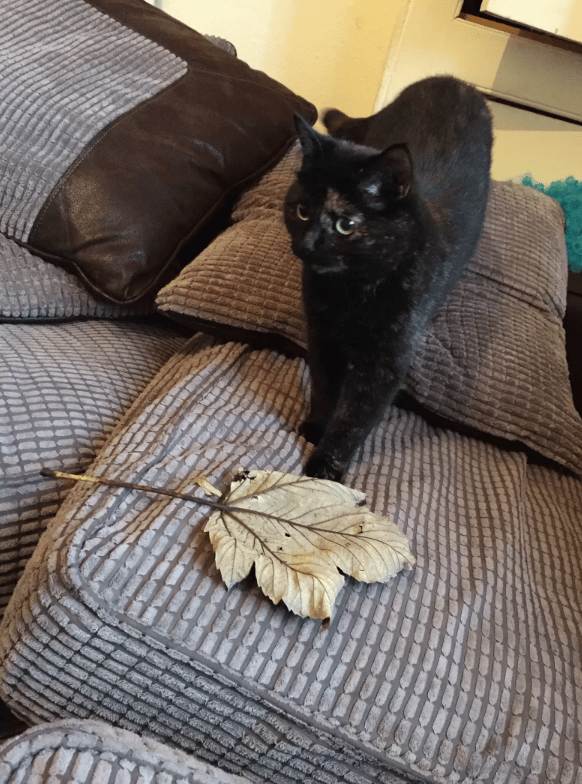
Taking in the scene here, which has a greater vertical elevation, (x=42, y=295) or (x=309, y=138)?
(x=309, y=138)

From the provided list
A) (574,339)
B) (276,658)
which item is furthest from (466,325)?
(276,658)

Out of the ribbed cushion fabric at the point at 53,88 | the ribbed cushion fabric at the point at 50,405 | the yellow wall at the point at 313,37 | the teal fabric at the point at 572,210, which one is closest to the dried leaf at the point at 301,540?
the ribbed cushion fabric at the point at 50,405

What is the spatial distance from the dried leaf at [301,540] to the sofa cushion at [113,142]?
0.54 m

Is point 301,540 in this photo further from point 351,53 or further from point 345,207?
point 351,53

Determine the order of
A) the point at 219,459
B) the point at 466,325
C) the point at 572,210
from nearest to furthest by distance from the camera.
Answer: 1. the point at 219,459
2. the point at 466,325
3. the point at 572,210

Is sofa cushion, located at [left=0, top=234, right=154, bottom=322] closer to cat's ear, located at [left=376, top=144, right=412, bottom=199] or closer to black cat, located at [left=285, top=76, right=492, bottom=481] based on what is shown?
black cat, located at [left=285, top=76, right=492, bottom=481]

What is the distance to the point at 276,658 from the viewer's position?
1.44 feet

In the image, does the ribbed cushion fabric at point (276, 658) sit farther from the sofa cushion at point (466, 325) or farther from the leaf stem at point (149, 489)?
the sofa cushion at point (466, 325)

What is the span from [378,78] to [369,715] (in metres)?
1.53

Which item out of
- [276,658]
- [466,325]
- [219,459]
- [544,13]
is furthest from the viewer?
[544,13]

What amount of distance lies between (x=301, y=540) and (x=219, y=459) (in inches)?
5.7

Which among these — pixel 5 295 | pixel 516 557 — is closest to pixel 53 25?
pixel 5 295

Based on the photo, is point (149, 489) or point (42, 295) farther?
point (42, 295)

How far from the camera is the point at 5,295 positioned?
0.86 metres
